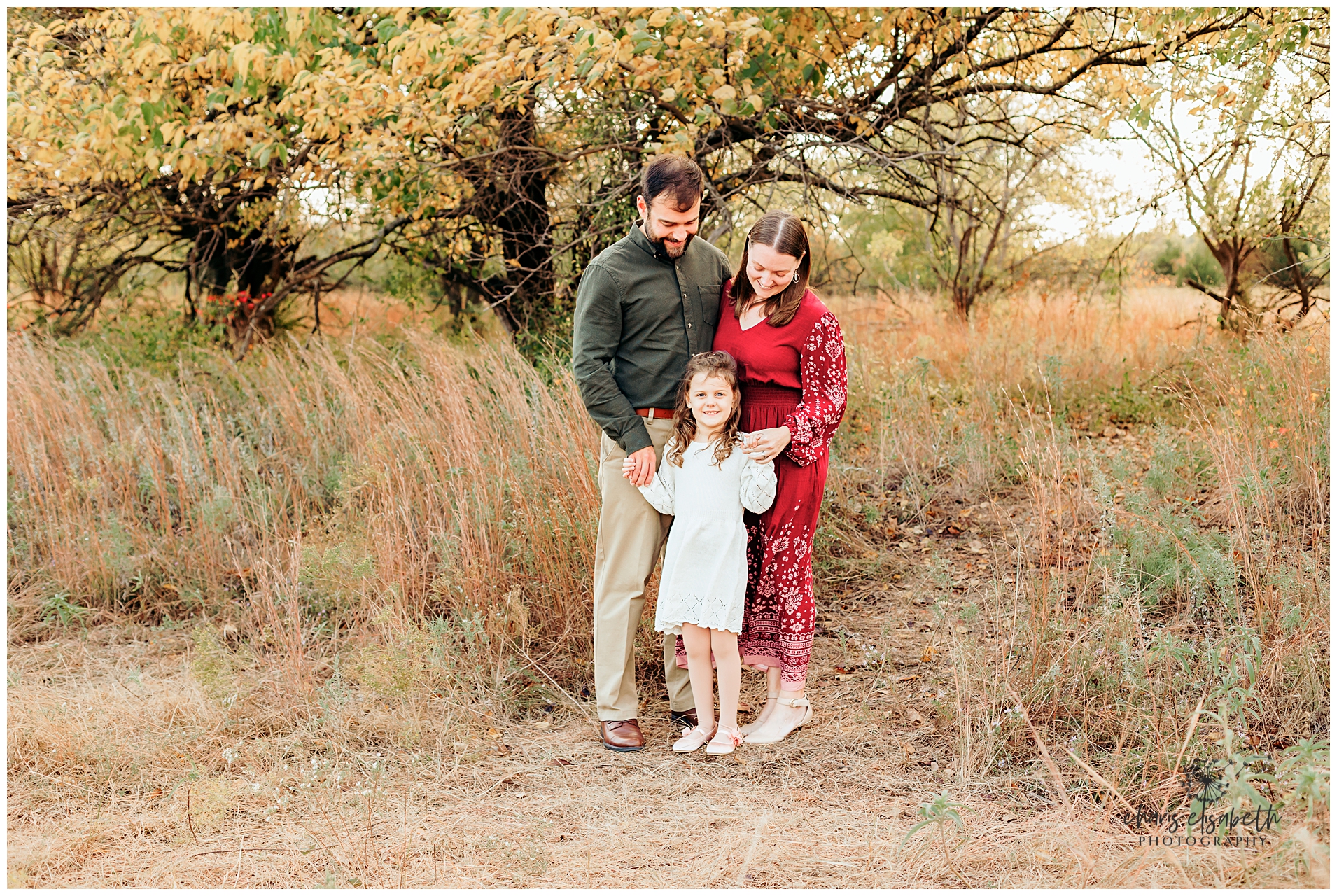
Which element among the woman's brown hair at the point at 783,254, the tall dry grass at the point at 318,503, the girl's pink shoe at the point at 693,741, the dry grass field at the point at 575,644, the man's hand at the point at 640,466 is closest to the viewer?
the dry grass field at the point at 575,644

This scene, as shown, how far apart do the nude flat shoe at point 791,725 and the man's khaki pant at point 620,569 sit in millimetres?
418

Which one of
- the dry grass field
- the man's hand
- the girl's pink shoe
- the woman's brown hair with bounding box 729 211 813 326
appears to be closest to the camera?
the dry grass field

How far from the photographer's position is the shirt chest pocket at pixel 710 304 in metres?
3.29

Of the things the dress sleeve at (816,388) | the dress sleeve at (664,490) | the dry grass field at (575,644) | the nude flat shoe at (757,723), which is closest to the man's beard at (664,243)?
the dress sleeve at (816,388)

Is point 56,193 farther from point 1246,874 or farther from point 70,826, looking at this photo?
point 1246,874

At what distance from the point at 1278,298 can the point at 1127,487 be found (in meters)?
3.26

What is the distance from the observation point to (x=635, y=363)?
324 cm

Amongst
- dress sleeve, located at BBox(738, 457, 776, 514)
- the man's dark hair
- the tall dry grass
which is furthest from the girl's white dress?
the tall dry grass

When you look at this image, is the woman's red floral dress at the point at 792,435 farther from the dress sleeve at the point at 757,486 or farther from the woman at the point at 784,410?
the dress sleeve at the point at 757,486

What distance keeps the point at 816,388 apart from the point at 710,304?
464 millimetres

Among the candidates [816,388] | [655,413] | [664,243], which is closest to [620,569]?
[655,413]

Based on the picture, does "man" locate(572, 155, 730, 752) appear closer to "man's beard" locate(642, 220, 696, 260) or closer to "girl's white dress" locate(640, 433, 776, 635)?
"man's beard" locate(642, 220, 696, 260)

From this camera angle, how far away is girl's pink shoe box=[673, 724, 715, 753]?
10.6ft

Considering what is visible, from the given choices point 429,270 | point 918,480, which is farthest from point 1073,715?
point 429,270
